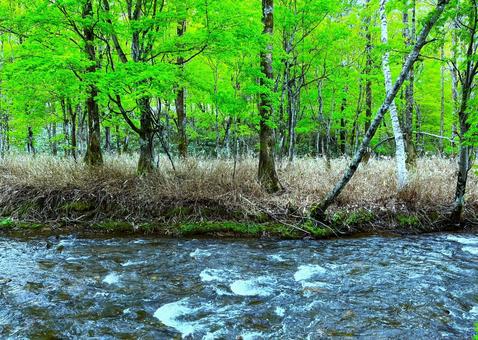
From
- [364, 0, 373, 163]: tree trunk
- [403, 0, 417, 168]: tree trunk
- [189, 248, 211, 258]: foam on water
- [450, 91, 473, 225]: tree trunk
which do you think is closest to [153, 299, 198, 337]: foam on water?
[189, 248, 211, 258]: foam on water

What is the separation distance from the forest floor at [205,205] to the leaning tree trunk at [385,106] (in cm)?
38

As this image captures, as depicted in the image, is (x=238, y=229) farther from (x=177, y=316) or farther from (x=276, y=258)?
(x=177, y=316)

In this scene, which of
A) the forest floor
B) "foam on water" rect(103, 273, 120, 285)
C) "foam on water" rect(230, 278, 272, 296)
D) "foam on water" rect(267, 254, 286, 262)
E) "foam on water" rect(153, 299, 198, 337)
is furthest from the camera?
the forest floor

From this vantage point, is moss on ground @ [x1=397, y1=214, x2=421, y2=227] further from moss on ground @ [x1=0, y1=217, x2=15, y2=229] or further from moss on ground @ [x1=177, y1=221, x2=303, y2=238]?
moss on ground @ [x1=0, y1=217, x2=15, y2=229]

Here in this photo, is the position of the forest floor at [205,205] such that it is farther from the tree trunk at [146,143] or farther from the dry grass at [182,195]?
the tree trunk at [146,143]

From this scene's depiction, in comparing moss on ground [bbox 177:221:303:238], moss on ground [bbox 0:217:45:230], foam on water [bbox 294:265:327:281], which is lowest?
foam on water [bbox 294:265:327:281]

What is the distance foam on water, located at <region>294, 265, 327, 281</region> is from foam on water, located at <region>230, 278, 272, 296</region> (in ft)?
1.93

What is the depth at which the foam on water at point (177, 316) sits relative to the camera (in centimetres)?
362

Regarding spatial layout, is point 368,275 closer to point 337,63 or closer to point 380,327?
point 380,327

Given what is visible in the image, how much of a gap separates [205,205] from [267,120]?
249 cm

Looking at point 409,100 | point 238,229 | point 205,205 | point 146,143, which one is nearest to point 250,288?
point 238,229

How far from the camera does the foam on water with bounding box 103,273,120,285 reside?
477cm

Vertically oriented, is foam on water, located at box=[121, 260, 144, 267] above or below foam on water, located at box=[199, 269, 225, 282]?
above

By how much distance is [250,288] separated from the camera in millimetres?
4656
